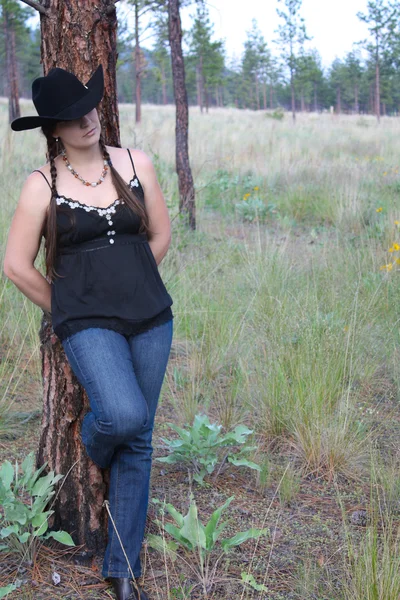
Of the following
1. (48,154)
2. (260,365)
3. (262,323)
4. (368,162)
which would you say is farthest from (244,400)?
(368,162)

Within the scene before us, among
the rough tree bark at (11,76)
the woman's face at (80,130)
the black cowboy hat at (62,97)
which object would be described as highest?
the rough tree bark at (11,76)

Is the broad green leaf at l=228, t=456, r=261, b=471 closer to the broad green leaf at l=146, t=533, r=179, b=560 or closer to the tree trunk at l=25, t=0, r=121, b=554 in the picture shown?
the broad green leaf at l=146, t=533, r=179, b=560

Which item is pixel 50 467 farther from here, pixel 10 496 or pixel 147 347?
pixel 147 347

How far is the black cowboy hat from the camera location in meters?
2.30

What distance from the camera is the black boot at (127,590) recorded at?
7.66ft

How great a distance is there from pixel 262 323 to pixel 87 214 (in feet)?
8.37

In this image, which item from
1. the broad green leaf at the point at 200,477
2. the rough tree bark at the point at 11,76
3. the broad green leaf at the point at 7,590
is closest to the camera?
the broad green leaf at the point at 7,590

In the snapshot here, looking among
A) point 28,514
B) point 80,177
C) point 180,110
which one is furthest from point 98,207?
point 180,110

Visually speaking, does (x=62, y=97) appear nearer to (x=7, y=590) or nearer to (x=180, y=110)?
(x=7, y=590)

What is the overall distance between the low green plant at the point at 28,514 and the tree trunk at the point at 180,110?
579 cm

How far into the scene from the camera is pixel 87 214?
2338 millimetres

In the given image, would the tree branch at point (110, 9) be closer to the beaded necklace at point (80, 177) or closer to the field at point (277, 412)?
the beaded necklace at point (80, 177)

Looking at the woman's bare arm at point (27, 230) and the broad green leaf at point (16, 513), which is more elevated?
the woman's bare arm at point (27, 230)

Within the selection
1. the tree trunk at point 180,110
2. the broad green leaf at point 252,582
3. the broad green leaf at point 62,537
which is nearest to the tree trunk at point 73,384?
the broad green leaf at point 62,537
